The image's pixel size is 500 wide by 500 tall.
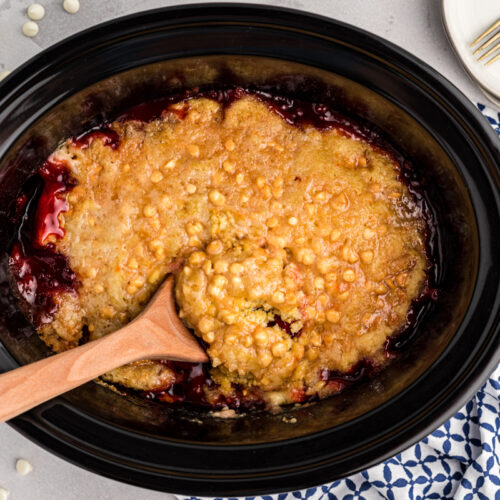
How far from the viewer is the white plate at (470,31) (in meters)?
2.41

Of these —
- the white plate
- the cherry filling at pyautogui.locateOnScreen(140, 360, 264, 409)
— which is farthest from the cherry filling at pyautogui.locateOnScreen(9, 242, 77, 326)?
the white plate

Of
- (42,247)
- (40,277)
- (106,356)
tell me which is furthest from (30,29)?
(106,356)

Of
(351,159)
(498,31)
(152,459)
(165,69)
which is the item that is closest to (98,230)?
(165,69)

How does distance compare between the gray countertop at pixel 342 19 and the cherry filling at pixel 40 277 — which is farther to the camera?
the gray countertop at pixel 342 19

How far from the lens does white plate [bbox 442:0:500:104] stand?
2410 millimetres

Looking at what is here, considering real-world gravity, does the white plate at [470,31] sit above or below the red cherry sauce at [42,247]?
above

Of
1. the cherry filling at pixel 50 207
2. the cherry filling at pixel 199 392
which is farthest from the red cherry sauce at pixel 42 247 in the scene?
the cherry filling at pixel 199 392

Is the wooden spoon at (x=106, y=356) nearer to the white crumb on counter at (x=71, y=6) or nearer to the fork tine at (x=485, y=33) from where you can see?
the white crumb on counter at (x=71, y=6)

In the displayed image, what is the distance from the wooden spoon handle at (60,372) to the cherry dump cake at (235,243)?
0.71ft

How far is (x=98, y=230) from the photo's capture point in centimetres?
225

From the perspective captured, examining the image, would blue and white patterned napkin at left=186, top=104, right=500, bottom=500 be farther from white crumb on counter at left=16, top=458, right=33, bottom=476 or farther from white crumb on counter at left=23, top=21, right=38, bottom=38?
white crumb on counter at left=23, top=21, right=38, bottom=38

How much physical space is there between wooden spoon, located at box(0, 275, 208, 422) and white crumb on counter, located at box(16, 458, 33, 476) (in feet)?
2.54

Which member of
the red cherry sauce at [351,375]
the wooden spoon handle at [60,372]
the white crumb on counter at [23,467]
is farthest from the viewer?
the white crumb on counter at [23,467]

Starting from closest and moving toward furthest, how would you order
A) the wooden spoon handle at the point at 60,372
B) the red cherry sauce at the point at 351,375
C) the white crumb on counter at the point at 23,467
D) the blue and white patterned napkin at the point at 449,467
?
1. the wooden spoon handle at the point at 60,372
2. the red cherry sauce at the point at 351,375
3. the blue and white patterned napkin at the point at 449,467
4. the white crumb on counter at the point at 23,467
